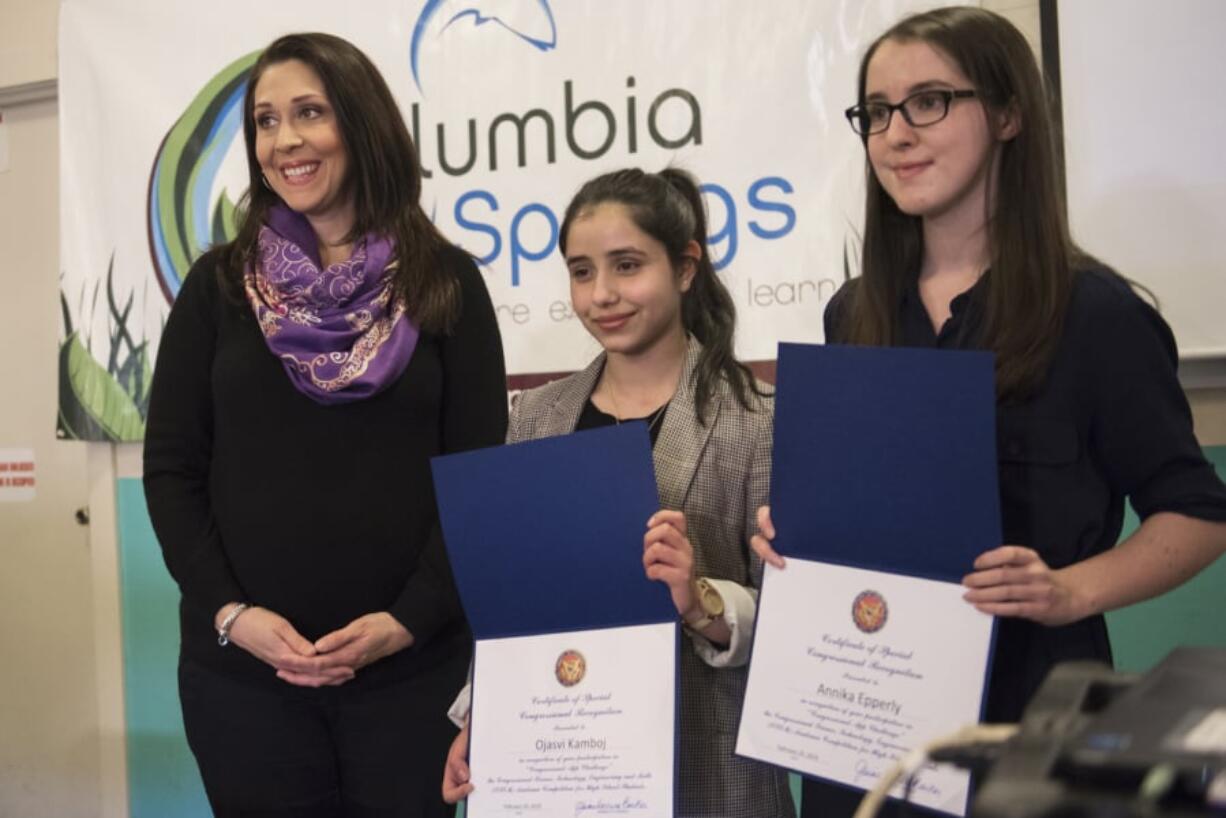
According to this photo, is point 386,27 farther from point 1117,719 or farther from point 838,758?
Result: point 1117,719

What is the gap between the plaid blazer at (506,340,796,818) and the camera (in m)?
1.39

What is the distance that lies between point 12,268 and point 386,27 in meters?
1.60

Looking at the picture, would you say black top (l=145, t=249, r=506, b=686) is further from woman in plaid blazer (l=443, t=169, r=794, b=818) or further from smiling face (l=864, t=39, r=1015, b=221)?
smiling face (l=864, t=39, r=1015, b=221)

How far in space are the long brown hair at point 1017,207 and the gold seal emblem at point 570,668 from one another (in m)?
0.50

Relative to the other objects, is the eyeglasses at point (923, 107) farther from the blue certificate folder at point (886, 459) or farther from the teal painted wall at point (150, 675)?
the teal painted wall at point (150, 675)

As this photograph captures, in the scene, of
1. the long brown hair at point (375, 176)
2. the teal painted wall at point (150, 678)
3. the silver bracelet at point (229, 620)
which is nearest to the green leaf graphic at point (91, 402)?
the teal painted wall at point (150, 678)

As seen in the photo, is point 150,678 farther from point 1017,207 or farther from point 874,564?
point 1017,207

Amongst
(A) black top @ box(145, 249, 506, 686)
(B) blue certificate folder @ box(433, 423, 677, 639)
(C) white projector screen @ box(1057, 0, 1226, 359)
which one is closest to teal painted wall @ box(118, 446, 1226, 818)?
(A) black top @ box(145, 249, 506, 686)

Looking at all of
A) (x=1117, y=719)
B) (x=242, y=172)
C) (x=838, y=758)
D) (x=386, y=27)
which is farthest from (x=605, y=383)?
(x=242, y=172)

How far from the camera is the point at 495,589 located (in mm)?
1326

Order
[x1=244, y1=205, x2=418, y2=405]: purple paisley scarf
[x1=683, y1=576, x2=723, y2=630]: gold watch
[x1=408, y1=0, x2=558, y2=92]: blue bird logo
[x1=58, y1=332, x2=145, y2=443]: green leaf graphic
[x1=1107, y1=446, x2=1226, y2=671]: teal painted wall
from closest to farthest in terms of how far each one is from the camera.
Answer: [x1=683, y1=576, x2=723, y2=630]: gold watch < [x1=244, y1=205, x2=418, y2=405]: purple paisley scarf < [x1=1107, y1=446, x2=1226, y2=671]: teal painted wall < [x1=408, y1=0, x2=558, y2=92]: blue bird logo < [x1=58, y1=332, x2=145, y2=443]: green leaf graphic

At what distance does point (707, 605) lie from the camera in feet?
4.34

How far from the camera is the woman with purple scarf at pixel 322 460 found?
5.20 feet

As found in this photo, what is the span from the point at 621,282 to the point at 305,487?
0.50 meters
